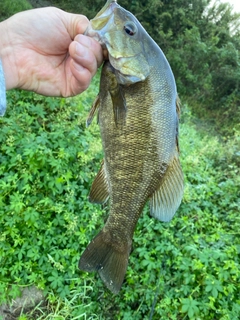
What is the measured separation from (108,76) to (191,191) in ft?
10.3

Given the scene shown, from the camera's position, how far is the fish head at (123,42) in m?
1.54

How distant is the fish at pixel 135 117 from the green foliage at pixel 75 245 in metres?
1.62

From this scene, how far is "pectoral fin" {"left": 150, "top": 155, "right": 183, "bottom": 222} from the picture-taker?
1.64 meters

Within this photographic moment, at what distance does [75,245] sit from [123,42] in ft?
7.51

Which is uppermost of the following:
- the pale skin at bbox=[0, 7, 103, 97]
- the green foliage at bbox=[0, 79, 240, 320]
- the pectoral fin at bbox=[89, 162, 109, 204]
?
the pale skin at bbox=[0, 7, 103, 97]

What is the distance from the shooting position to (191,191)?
4438 mm

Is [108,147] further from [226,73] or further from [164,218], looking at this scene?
[226,73]

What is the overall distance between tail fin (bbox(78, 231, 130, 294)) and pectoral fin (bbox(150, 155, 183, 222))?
1.06ft

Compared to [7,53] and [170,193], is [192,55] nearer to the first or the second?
[7,53]

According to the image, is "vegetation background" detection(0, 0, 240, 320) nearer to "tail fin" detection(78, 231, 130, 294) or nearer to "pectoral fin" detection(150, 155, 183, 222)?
"tail fin" detection(78, 231, 130, 294)

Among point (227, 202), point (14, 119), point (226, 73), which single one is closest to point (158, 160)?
point (14, 119)

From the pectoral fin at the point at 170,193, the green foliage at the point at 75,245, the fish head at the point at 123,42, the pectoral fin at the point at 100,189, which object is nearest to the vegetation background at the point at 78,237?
the green foliage at the point at 75,245

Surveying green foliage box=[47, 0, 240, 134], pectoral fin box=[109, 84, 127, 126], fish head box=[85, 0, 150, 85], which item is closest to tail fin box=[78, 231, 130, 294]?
pectoral fin box=[109, 84, 127, 126]

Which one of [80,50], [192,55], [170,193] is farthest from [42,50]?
[192,55]
